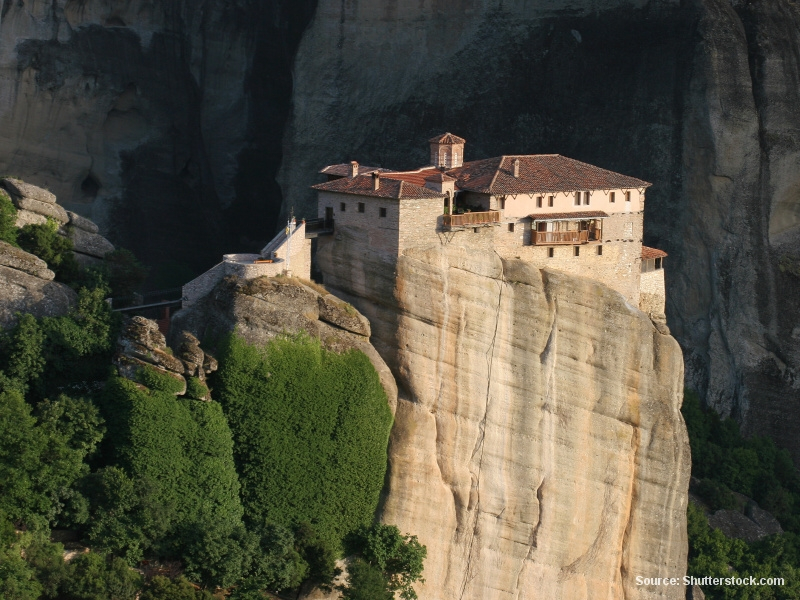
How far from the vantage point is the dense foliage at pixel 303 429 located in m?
52.0

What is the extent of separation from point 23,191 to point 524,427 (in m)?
16.1

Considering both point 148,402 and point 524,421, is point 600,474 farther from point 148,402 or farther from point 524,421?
point 148,402

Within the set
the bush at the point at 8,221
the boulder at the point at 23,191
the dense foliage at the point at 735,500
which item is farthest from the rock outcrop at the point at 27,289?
the dense foliage at the point at 735,500

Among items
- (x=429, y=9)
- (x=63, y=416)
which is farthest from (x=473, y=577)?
(x=429, y=9)

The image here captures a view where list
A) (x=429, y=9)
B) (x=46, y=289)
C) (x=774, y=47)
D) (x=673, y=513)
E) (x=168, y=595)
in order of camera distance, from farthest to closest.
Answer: (x=429, y=9) → (x=774, y=47) → (x=673, y=513) → (x=46, y=289) → (x=168, y=595)

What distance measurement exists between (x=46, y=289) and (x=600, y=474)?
53.8 feet

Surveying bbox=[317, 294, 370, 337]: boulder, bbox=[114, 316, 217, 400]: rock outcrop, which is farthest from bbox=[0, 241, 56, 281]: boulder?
bbox=[317, 294, 370, 337]: boulder

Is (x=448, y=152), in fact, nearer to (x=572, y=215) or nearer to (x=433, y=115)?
(x=572, y=215)

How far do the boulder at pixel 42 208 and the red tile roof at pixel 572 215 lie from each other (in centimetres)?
1380

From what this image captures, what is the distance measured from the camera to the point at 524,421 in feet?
182

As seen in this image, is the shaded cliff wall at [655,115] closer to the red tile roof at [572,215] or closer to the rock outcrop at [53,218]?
the red tile roof at [572,215]

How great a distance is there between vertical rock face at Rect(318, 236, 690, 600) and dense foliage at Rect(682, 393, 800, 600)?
5.45 m

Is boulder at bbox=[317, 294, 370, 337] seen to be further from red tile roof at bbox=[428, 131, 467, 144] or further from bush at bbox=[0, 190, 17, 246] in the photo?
bush at bbox=[0, 190, 17, 246]

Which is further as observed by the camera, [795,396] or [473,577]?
[795,396]
